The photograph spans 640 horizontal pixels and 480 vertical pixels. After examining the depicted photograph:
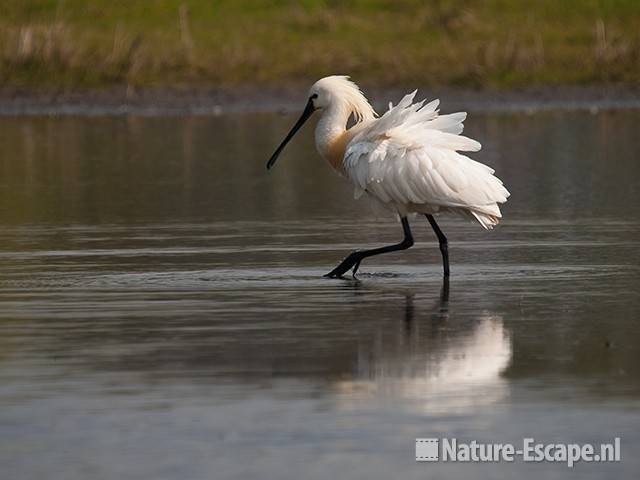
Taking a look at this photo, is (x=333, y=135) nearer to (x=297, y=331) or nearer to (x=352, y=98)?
(x=352, y=98)

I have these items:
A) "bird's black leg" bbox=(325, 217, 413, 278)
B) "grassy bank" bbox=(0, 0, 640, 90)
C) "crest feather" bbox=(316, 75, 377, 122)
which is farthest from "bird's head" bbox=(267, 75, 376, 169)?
"grassy bank" bbox=(0, 0, 640, 90)

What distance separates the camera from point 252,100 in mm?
27516

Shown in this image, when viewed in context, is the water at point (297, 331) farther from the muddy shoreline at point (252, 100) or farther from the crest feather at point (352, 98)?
the muddy shoreline at point (252, 100)

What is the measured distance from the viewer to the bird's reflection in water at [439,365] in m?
8.16

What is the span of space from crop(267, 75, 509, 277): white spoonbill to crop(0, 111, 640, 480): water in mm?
406

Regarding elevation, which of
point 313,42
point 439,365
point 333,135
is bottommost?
point 439,365

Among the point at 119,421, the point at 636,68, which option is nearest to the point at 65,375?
the point at 119,421

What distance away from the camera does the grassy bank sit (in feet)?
93.0

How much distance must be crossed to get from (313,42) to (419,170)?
17850mm

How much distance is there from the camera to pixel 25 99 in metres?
27.9

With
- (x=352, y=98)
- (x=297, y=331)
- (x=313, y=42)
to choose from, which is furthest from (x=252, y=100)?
(x=297, y=331)

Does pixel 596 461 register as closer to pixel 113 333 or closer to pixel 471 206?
pixel 113 333

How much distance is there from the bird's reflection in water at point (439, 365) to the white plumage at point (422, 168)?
1859 millimetres

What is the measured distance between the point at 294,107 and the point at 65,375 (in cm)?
1817
